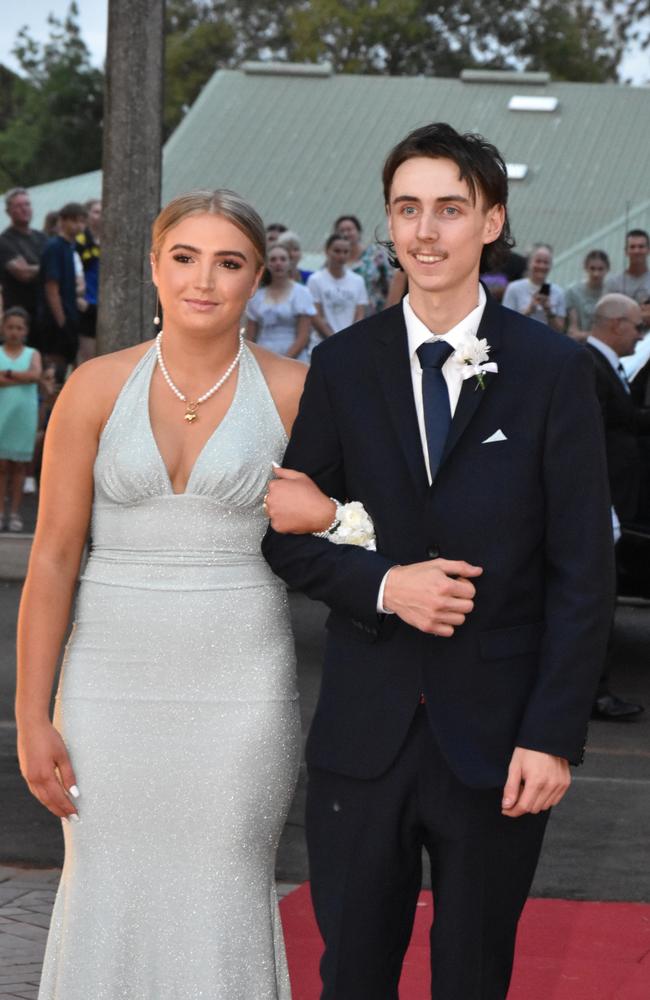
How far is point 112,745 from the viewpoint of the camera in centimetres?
364

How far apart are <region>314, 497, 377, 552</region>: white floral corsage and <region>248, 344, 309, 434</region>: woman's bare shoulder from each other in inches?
22.4

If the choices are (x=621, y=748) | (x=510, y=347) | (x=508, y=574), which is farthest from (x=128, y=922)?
(x=621, y=748)

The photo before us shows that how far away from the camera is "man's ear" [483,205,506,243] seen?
334 centimetres

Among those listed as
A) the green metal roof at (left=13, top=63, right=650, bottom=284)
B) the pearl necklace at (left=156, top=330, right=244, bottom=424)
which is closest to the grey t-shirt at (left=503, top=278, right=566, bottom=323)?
the pearl necklace at (left=156, top=330, right=244, bottom=424)

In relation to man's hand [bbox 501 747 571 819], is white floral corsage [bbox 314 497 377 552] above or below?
above

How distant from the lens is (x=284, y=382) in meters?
3.86

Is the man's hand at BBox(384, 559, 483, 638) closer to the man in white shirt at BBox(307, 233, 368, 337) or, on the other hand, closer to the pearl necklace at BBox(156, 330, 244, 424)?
the pearl necklace at BBox(156, 330, 244, 424)

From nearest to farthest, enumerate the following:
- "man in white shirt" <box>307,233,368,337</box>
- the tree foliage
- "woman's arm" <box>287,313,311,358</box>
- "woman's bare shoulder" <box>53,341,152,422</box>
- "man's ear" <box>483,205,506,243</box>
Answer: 1. "man's ear" <box>483,205,506,243</box>
2. "woman's bare shoulder" <box>53,341,152,422</box>
3. "woman's arm" <box>287,313,311,358</box>
4. "man in white shirt" <box>307,233,368,337</box>
5. the tree foliage

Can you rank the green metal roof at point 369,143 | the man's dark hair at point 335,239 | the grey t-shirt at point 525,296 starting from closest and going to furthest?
1. the man's dark hair at point 335,239
2. the grey t-shirt at point 525,296
3. the green metal roof at point 369,143

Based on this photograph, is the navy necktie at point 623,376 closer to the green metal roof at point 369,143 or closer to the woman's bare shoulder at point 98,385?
the woman's bare shoulder at point 98,385

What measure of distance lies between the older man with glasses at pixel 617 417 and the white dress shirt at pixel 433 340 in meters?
5.26

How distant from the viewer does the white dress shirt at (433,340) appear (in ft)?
10.8

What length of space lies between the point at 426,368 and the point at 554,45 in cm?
6964

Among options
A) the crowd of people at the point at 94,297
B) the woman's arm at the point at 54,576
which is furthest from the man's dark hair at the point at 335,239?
the woman's arm at the point at 54,576
